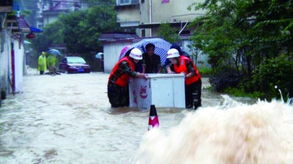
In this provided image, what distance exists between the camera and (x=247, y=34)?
40.4 ft

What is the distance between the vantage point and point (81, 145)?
749 cm

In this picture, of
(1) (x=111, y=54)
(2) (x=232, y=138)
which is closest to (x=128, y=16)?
(1) (x=111, y=54)

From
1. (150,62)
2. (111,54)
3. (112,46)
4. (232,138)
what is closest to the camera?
(232,138)

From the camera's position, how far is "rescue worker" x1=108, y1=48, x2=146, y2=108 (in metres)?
10.6

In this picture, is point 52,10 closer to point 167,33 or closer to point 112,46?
point 112,46

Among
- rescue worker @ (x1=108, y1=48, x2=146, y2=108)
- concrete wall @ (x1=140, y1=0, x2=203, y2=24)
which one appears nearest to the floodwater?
rescue worker @ (x1=108, y1=48, x2=146, y2=108)

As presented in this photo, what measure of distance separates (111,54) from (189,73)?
79.5ft

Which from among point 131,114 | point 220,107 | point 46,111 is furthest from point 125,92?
point 220,107

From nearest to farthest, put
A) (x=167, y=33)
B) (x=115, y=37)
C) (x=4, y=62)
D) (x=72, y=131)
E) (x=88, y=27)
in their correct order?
(x=72, y=131) → (x=4, y=62) → (x=167, y=33) → (x=115, y=37) → (x=88, y=27)

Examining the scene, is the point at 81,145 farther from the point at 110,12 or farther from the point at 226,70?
the point at 110,12

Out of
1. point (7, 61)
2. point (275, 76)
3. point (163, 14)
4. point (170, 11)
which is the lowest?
point (275, 76)

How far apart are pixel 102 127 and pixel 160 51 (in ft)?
32.1

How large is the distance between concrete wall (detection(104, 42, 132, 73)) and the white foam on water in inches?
1223

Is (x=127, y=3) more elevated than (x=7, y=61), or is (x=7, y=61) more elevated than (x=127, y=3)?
(x=127, y=3)
